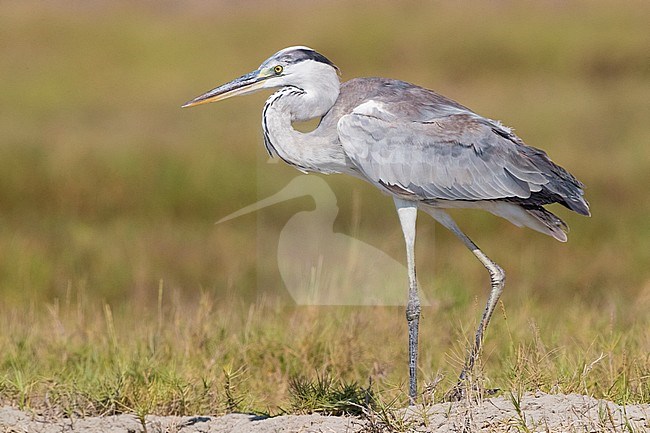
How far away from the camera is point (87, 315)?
7.42 m

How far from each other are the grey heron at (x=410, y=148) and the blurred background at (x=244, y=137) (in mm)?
1902

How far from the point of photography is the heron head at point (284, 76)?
5.52m

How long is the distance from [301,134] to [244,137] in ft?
28.0

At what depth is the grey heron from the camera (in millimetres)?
5367

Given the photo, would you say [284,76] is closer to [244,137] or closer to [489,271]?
[489,271]

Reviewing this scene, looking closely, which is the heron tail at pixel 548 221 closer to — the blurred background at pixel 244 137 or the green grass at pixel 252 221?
the green grass at pixel 252 221

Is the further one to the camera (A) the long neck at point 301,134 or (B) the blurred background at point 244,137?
(B) the blurred background at point 244,137

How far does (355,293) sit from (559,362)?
5.87 feet

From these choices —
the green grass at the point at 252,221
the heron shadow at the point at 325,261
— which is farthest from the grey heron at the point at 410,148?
the heron shadow at the point at 325,261

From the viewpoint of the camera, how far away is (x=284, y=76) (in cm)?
554

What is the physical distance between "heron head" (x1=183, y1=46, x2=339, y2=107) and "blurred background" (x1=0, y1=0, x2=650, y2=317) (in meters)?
2.20

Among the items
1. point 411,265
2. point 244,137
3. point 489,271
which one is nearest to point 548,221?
point 489,271

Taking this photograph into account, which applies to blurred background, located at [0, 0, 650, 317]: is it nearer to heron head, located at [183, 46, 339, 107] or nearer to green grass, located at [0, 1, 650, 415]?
green grass, located at [0, 1, 650, 415]

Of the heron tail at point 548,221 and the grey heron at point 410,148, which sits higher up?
the grey heron at point 410,148
